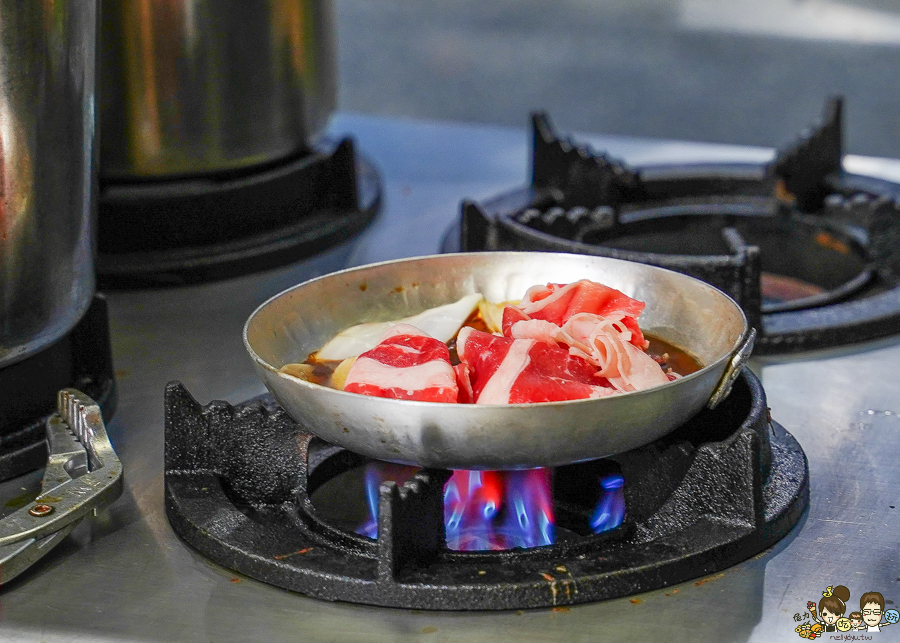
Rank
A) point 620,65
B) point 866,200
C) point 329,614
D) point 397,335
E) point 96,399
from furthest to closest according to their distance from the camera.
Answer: point 620,65, point 866,200, point 96,399, point 397,335, point 329,614

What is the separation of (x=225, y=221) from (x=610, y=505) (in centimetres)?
74

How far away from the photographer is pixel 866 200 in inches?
58.2

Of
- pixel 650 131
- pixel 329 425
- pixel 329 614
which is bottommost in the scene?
pixel 650 131

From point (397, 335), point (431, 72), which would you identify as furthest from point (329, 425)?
point (431, 72)

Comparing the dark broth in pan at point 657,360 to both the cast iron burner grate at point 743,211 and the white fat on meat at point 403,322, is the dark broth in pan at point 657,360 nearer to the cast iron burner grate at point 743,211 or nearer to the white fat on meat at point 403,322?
the white fat on meat at point 403,322

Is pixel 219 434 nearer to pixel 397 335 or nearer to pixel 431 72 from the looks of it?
pixel 397 335

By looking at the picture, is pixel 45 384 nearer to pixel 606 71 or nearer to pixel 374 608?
pixel 374 608

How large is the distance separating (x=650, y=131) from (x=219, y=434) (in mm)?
2781

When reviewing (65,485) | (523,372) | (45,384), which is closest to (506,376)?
(523,372)

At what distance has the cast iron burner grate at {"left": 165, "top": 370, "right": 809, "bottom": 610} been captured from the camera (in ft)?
2.45

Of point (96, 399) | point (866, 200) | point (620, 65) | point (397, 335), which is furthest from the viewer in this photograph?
point (620, 65)

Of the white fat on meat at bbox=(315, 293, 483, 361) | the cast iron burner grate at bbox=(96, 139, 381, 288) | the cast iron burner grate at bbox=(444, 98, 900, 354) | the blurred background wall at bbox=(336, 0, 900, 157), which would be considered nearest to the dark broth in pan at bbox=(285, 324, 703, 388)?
the white fat on meat at bbox=(315, 293, 483, 361)

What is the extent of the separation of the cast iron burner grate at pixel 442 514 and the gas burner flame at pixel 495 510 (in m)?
0.03

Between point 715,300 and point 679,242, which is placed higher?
point 715,300
